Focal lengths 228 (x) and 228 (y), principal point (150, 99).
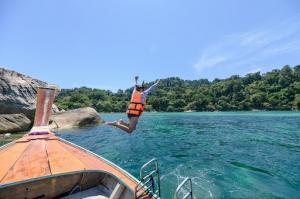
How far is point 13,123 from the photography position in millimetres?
21078

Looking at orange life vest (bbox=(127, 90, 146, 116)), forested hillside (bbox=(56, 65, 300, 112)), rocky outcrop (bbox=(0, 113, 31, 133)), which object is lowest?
rocky outcrop (bbox=(0, 113, 31, 133))

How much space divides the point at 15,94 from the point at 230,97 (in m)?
90.3

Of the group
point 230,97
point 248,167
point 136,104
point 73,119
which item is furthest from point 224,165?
point 230,97

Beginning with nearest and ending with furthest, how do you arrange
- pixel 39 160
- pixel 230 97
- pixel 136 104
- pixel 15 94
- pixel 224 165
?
pixel 39 160 < pixel 136 104 < pixel 224 165 < pixel 15 94 < pixel 230 97

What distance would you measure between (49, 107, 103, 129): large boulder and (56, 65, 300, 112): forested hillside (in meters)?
58.7

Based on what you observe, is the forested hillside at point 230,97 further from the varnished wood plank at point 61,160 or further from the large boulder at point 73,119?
the varnished wood plank at point 61,160

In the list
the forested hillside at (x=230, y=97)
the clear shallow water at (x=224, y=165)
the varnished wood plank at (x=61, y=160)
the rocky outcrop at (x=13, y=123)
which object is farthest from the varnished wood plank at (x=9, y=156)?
the forested hillside at (x=230, y=97)

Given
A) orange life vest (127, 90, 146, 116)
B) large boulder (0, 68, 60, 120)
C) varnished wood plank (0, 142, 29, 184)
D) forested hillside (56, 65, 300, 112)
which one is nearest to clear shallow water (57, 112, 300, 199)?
orange life vest (127, 90, 146, 116)

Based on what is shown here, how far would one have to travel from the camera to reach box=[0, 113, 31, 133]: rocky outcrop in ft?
66.9

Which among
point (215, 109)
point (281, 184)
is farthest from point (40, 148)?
point (215, 109)

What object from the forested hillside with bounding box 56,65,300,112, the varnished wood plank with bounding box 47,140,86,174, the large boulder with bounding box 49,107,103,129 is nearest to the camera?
the varnished wood plank with bounding box 47,140,86,174

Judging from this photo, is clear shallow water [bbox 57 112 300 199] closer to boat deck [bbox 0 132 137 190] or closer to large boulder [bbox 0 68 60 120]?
boat deck [bbox 0 132 137 190]

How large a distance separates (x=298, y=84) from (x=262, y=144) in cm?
8712

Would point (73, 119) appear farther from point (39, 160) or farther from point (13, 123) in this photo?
point (39, 160)
